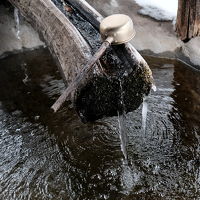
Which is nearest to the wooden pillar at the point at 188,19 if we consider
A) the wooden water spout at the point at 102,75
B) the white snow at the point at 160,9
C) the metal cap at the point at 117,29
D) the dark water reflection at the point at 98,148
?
the white snow at the point at 160,9

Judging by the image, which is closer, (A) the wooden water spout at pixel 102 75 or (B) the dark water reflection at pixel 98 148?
(A) the wooden water spout at pixel 102 75

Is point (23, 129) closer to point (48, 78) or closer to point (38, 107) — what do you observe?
point (38, 107)

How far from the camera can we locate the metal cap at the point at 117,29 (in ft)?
12.0

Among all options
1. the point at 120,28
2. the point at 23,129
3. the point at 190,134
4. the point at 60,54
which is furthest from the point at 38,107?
the point at 120,28

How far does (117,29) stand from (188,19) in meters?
2.81

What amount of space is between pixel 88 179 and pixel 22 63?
11.0ft

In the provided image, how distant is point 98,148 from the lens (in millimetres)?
5039

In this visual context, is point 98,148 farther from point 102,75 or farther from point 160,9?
point 160,9

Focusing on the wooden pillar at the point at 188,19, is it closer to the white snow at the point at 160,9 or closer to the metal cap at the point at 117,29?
the white snow at the point at 160,9

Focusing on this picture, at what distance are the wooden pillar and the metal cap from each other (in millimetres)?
2567

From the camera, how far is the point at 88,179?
4.59 metres

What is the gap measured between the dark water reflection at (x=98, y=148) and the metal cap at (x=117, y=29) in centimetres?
167

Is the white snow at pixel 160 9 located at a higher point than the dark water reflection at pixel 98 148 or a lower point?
higher

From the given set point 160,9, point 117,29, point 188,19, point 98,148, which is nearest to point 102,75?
point 117,29
